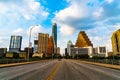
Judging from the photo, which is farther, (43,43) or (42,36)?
(43,43)

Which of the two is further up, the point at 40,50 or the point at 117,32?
the point at 117,32

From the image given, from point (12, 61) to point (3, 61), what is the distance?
716cm

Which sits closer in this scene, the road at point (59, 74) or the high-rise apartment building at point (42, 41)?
the road at point (59, 74)

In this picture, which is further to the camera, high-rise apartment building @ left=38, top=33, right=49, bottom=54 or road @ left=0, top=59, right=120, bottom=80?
high-rise apartment building @ left=38, top=33, right=49, bottom=54

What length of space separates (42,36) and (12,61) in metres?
126

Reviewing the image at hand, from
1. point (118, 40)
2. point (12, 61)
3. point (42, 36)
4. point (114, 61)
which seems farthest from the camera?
point (42, 36)

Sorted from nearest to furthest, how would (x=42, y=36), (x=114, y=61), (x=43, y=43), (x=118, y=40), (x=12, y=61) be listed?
(x=114, y=61) → (x=12, y=61) → (x=118, y=40) → (x=42, y=36) → (x=43, y=43)

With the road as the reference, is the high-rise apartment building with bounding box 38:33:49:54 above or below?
above

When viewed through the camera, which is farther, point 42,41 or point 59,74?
point 42,41

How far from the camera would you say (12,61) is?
1911 inches

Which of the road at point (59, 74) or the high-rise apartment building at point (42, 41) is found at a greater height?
the high-rise apartment building at point (42, 41)

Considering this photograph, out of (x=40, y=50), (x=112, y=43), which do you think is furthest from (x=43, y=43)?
(x=112, y=43)

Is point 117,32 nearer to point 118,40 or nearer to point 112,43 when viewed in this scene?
point 118,40

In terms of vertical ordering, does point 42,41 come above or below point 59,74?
above
